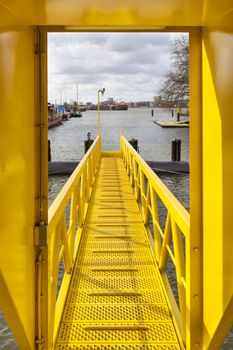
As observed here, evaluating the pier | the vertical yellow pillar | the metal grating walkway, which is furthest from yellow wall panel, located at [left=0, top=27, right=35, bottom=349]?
the vertical yellow pillar

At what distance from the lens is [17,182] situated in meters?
2.12

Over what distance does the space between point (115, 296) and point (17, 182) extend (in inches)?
79.2

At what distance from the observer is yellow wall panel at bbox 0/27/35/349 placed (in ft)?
6.09

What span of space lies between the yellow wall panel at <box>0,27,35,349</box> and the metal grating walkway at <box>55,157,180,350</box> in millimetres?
688

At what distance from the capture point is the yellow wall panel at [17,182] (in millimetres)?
1857

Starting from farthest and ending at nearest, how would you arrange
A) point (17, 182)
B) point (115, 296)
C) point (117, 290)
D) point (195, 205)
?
point (117, 290), point (115, 296), point (195, 205), point (17, 182)

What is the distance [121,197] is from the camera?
27.0 feet

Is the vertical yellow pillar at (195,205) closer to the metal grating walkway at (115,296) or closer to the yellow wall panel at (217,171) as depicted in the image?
the yellow wall panel at (217,171)

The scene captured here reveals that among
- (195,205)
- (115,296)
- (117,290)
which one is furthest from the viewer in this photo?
(117,290)

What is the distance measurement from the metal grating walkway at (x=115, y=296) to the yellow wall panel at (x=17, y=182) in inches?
27.1

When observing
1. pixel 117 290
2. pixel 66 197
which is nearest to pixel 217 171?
pixel 66 197

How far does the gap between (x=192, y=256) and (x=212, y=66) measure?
1190mm

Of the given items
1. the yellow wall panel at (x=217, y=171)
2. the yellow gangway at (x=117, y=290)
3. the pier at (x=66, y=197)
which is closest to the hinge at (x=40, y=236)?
the pier at (x=66, y=197)

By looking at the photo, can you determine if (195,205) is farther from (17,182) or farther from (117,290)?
(117,290)
